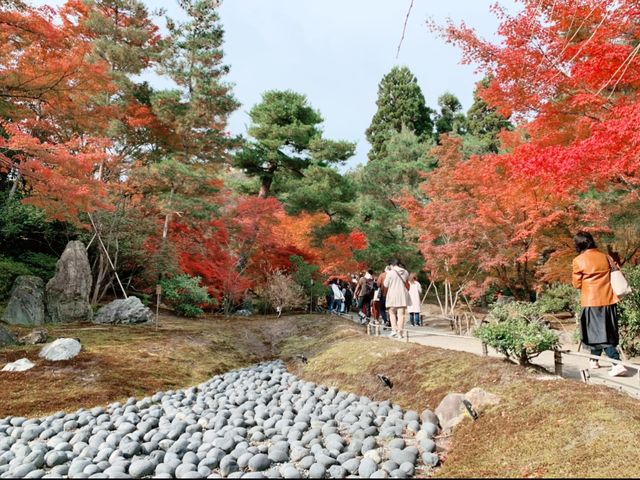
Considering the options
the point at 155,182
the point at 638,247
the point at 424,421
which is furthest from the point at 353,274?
the point at 424,421

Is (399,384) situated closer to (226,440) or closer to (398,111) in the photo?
(226,440)

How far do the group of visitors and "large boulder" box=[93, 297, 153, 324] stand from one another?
5668mm

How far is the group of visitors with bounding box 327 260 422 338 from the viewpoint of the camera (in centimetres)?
753

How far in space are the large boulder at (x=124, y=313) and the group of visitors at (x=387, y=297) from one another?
18.6ft

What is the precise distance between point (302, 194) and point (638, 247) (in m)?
10.2

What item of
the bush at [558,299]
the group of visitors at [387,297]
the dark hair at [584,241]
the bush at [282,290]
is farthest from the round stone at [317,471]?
the bush at [558,299]

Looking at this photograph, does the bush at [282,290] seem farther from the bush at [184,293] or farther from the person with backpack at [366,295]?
the person with backpack at [366,295]

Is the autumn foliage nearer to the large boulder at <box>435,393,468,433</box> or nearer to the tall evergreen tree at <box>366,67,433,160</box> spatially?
the large boulder at <box>435,393,468,433</box>

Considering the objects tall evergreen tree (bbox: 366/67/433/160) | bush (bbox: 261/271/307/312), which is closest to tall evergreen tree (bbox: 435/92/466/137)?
tall evergreen tree (bbox: 366/67/433/160)

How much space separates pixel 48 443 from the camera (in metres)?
3.66

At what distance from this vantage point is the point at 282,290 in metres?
13.8

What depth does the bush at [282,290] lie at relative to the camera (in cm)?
1377

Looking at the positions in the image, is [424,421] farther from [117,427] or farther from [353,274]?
[353,274]

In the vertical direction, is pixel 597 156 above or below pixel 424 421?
above
